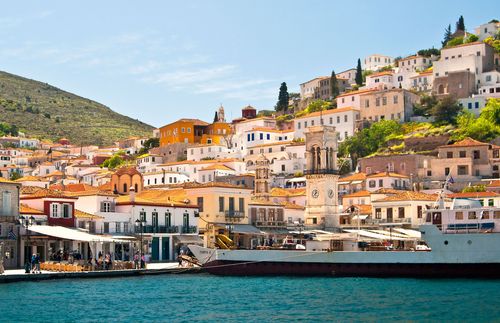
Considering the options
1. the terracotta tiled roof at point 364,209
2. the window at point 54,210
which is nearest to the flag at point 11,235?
the window at point 54,210

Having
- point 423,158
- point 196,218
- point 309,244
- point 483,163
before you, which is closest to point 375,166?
point 423,158

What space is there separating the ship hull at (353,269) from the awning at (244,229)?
11453mm

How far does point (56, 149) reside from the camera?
17325 centimetres

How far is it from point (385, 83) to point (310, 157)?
192 feet

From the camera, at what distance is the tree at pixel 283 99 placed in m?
152

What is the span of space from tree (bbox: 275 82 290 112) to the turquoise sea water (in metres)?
101

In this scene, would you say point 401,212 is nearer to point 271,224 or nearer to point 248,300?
point 271,224

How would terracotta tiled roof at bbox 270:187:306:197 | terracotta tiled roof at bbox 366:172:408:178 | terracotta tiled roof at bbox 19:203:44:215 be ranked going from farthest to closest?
1. terracotta tiled roof at bbox 366:172:408:178
2. terracotta tiled roof at bbox 270:187:306:197
3. terracotta tiled roof at bbox 19:203:44:215

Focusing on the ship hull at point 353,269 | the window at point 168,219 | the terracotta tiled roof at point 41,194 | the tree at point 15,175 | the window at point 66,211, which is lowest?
the ship hull at point 353,269

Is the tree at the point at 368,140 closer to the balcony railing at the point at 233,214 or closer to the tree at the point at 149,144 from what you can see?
the balcony railing at the point at 233,214

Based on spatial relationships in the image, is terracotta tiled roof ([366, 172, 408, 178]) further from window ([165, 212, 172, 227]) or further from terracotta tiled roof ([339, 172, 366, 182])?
window ([165, 212, 172, 227])

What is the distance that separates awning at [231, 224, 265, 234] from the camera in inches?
2741

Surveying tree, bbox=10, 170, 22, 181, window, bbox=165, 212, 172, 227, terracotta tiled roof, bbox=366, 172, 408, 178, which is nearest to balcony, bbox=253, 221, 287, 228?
window, bbox=165, 212, 172, 227

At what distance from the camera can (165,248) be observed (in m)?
66.6
